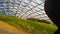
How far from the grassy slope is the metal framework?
0.28ft

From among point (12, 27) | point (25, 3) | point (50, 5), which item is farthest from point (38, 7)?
point (50, 5)

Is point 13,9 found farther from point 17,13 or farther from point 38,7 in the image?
point 38,7

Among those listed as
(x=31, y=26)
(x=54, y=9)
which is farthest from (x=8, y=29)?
(x=54, y=9)

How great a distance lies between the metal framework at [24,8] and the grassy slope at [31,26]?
0.08 meters

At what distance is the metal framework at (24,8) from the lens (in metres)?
0.81

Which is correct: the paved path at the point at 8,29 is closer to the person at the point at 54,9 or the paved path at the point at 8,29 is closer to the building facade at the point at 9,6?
the building facade at the point at 9,6

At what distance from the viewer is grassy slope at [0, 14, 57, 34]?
2.42 feet

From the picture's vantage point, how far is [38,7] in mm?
812

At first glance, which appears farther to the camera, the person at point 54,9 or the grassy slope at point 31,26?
the grassy slope at point 31,26

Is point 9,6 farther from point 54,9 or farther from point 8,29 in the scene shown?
point 54,9

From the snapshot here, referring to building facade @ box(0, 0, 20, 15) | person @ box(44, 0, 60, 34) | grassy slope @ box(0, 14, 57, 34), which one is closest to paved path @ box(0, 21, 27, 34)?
grassy slope @ box(0, 14, 57, 34)

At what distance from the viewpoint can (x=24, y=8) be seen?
851 mm

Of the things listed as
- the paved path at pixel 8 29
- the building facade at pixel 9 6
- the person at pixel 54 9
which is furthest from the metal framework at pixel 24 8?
the person at pixel 54 9

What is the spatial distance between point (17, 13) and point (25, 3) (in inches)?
4.0
